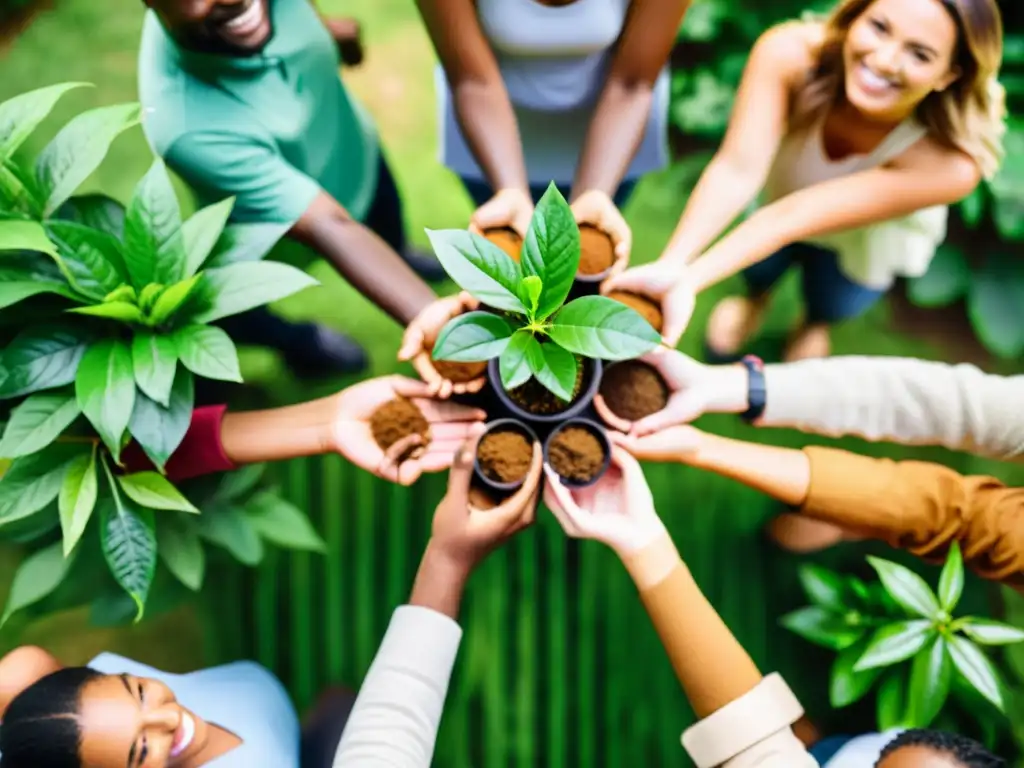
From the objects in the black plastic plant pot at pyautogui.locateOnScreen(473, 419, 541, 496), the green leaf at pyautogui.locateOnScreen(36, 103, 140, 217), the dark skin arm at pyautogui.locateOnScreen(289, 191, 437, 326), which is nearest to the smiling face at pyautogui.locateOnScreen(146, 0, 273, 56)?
the green leaf at pyautogui.locateOnScreen(36, 103, 140, 217)

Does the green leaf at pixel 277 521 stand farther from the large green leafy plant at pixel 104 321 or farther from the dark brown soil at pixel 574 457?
the dark brown soil at pixel 574 457

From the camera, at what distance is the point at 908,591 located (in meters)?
1.35

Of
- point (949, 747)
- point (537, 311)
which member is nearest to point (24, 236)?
point (537, 311)

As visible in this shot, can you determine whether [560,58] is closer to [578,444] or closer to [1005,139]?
[578,444]

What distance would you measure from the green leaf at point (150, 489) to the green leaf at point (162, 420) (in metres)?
0.07

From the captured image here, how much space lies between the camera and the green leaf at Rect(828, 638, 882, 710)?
1.43 m

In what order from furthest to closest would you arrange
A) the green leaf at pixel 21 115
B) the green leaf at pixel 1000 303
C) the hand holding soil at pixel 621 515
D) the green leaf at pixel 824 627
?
the green leaf at pixel 1000 303, the green leaf at pixel 824 627, the hand holding soil at pixel 621 515, the green leaf at pixel 21 115

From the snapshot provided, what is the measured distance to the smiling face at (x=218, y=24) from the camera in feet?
3.37

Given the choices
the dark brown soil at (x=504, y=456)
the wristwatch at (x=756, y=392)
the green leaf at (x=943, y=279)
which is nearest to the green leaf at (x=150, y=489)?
the dark brown soil at (x=504, y=456)

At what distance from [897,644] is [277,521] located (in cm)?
112

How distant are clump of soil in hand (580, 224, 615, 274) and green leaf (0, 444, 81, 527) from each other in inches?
32.9

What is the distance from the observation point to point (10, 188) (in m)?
1.06

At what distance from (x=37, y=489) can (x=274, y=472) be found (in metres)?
0.56

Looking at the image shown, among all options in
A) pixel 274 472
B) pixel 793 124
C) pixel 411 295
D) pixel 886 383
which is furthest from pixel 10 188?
pixel 886 383
